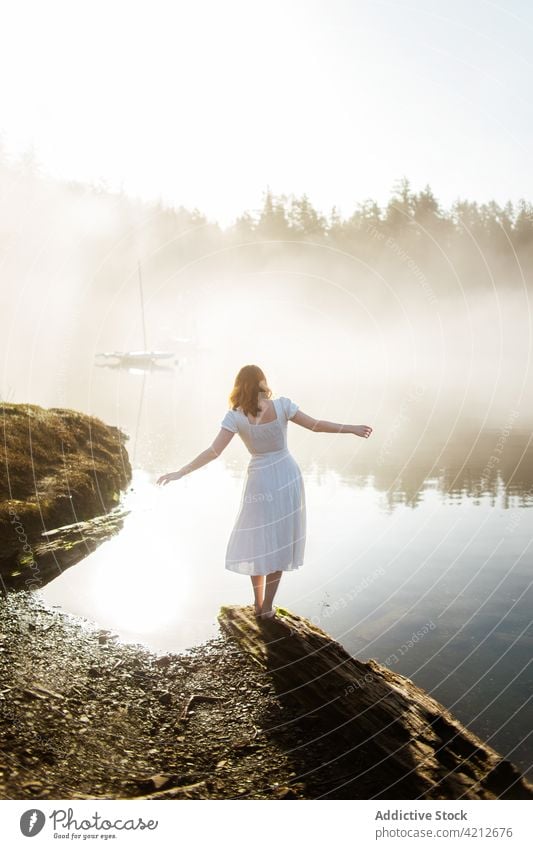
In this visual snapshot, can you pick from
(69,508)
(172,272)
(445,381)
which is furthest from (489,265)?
(69,508)

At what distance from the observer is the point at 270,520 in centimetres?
878

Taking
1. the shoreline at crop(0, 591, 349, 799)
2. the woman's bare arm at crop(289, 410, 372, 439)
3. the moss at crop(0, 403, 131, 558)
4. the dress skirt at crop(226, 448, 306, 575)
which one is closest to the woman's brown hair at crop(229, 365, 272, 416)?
the woman's bare arm at crop(289, 410, 372, 439)

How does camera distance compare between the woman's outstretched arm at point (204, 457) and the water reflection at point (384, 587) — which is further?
the water reflection at point (384, 587)

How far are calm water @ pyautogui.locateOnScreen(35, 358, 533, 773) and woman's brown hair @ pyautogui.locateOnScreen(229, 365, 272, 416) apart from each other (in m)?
3.06

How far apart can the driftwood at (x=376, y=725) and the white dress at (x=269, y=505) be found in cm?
88

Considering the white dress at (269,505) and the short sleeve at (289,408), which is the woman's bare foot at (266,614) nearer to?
the white dress at (269,505)

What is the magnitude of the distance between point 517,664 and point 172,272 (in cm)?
11673

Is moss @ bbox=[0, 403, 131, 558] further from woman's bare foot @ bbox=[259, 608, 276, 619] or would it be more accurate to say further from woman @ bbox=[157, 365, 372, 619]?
woman @ bbox=[157, 365, 372, 619]

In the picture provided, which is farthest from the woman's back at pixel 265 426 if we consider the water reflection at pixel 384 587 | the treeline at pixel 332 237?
the treeline at pixel 332 237

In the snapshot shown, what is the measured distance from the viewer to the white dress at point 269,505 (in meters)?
8.78

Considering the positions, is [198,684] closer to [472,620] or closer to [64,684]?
[64,684]

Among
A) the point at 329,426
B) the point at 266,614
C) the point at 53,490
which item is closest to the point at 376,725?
the point at 266,614

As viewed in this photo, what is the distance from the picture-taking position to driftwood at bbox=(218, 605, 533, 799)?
5.80 m

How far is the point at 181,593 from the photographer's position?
11.3 m
